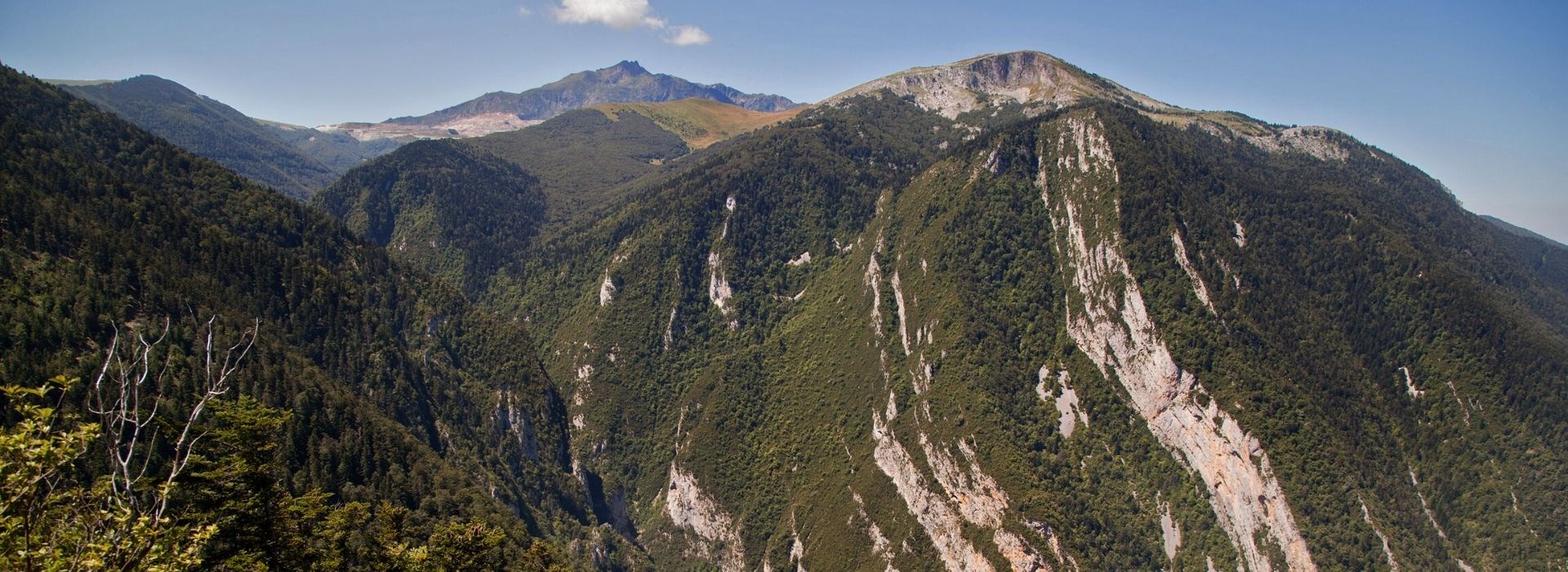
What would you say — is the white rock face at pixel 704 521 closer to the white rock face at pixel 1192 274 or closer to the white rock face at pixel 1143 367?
the white rock face at pixel 1143 367

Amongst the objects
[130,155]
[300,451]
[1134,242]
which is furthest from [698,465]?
[130,155]

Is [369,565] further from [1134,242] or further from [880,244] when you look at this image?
[880,244]

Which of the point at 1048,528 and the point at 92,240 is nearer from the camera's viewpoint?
the point at 92,240

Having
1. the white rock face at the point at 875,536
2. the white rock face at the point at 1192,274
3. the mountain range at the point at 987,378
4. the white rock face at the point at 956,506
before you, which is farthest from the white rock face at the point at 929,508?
the white rock face at the point at 1192,274

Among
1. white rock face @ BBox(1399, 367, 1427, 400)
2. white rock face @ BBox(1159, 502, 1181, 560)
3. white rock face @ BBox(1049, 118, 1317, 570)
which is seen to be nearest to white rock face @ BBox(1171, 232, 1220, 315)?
white rock face @ BBox(1049, 118, 1317, 570)

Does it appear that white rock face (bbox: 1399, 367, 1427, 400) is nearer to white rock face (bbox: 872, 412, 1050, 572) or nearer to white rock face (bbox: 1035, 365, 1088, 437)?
white rock face (bbox: 1035, 365, 1088, 437)

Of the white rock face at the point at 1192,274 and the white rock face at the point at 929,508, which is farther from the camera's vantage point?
the white rock face at the point at 1192,274

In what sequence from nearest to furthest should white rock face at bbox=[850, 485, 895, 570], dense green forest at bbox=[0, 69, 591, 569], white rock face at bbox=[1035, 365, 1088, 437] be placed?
dense green forest at bbox=[0, 69, 591, 569], white rock face at bbox=[850, 485, 895, 570], white rock face at bbox=[1035, 365, 1088, 437]
